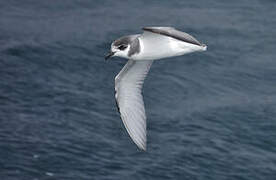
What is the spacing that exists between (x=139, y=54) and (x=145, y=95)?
1571cm

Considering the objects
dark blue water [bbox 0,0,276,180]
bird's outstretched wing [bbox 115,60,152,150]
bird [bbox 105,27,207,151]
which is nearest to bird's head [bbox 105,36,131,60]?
bird [bbox 105,27,207,151]

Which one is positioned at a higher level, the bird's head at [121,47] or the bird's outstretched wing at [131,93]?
the bird's head at [121,47]

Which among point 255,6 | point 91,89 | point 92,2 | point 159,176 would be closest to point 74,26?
point 92,2

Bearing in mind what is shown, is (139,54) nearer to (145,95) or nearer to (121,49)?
(121,49)

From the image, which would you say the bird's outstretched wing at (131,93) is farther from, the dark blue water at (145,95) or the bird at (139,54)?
the dark blue water at (145,95)

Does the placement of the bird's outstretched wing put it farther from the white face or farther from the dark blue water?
the dark blue water

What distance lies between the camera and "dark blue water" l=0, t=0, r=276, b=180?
113 feet

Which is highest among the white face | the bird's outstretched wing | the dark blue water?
the white face

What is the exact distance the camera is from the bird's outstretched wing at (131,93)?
81.3 feet

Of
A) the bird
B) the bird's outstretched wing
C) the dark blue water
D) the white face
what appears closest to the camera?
the bird

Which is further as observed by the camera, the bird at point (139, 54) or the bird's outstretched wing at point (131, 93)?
the bird's outstretched wing at point (131, 93)

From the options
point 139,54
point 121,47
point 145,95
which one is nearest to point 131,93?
point 139,54

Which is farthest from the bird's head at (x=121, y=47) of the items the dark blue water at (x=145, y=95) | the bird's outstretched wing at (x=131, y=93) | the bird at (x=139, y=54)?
the dark blue water at (x=145, y=95)

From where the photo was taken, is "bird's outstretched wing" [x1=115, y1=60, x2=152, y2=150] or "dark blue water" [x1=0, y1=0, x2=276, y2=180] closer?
"bird's outstretched wing" [x1=115, y1=60, x2=152, y2=150]
